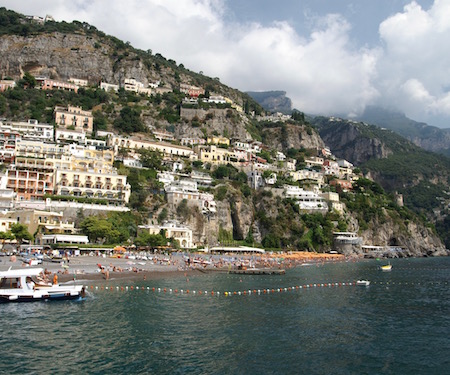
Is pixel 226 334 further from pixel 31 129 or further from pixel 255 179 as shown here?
pixel 31 129

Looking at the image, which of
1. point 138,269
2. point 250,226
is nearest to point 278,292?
point 138,269

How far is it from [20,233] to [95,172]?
19.8 m

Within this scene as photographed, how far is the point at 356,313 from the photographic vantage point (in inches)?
995

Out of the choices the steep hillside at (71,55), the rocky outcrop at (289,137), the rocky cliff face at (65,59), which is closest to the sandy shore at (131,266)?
the rocky outcrop at (289,137)

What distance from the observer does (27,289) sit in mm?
25391

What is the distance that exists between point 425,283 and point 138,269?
2707 cm

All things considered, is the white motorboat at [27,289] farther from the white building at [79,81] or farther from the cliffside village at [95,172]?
the white building at [79,81]

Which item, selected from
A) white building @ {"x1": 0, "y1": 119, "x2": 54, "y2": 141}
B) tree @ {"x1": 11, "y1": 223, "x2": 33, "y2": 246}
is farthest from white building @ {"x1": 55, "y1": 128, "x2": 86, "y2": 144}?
tree @ {"x1": 11, "y1": 223, "x2": 33, "y2": 246}

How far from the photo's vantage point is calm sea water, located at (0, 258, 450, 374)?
1561 centimetres

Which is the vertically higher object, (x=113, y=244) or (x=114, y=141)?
(x=114, y=141)

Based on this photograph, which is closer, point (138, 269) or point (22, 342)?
point (22, 342)

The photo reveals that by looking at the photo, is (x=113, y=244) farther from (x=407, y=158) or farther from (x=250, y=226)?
(x=407, y=158)

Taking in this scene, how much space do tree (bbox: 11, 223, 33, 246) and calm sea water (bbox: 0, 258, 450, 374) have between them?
1934 centimetres

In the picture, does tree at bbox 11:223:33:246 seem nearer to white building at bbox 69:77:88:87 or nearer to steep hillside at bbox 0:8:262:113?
white building at bbox 69:77:88:87
